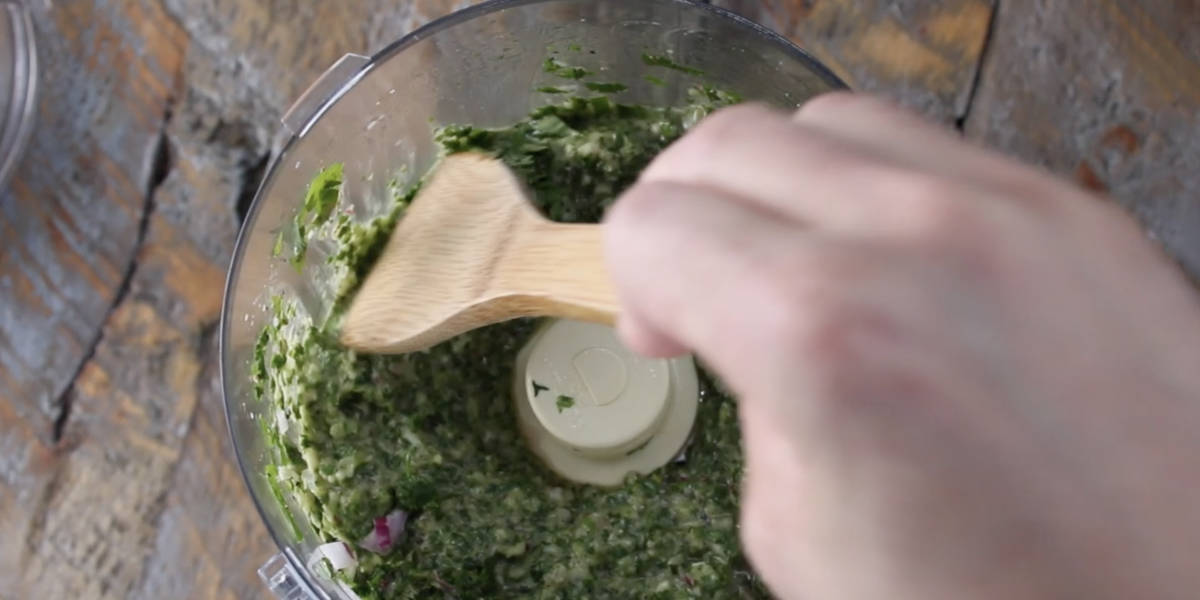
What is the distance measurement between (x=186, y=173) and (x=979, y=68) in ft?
3.37

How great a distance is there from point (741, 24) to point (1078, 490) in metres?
0.59

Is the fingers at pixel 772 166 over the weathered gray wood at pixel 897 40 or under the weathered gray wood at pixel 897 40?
over

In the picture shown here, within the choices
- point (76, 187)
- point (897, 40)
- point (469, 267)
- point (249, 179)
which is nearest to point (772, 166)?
point (469, 267)

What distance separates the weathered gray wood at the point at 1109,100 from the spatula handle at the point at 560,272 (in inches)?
23.7

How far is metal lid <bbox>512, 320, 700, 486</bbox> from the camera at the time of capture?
109 cm

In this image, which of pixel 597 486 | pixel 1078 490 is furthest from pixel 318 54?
pixel 1078 490

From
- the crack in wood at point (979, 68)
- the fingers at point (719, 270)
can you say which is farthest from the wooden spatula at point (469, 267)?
the crack in wood at point (979, 68)

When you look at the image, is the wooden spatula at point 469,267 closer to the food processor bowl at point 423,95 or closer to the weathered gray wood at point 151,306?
the food processor bowl at point 423,95

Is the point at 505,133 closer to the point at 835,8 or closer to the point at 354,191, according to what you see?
the point at 354,191

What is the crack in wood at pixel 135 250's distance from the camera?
1.24m

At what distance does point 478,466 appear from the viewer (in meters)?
1.08

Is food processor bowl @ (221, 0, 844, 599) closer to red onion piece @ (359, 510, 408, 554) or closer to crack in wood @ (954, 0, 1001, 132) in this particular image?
red onion piece @ (359, 510, 408, 554)

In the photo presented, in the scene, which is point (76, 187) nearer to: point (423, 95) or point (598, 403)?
point (423, 95)

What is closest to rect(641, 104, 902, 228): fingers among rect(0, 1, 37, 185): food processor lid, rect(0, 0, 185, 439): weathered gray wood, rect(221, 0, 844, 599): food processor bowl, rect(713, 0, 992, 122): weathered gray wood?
rect(221, 0, 844, 599): food processor bowl
